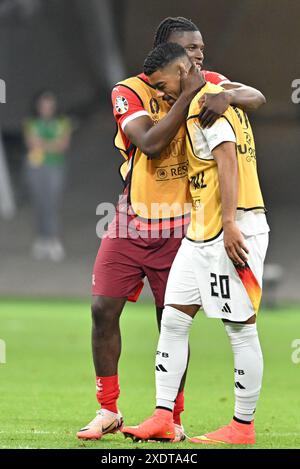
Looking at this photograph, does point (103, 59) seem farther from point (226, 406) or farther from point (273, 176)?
point (226, 406)

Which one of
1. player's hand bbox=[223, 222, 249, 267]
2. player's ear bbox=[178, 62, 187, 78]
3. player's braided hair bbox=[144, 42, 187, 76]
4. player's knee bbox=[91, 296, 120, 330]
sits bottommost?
player's knee bbox=[91, 296, 120, 330]

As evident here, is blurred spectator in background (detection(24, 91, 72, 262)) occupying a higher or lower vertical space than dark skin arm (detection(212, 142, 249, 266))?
higher

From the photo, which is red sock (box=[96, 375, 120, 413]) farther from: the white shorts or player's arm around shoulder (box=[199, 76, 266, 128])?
player's arm around shoulder (box=[199, 76, 266, 128])

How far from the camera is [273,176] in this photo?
2548cm

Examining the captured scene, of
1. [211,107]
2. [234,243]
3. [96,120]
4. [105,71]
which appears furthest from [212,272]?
[96,120]

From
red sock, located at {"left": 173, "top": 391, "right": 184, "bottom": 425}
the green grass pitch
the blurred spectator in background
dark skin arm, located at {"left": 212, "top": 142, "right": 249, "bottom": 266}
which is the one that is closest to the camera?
dark skin arm, located at {"left": 212, "top": 142, "right": 249, "bottom": 266}

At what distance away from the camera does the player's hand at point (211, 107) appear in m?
6.05

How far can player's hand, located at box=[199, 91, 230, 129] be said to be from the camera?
19.9 feet

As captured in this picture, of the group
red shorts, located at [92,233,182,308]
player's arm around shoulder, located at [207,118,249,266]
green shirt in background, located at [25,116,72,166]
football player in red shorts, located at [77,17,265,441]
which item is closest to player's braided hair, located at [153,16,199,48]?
football player in red shorts, located at [77,17,265,441]

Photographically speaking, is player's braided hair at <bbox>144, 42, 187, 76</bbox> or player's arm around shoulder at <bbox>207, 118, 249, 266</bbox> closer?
player's arm around shoulder at <bbox>207, 118, 249, 266</bbox>

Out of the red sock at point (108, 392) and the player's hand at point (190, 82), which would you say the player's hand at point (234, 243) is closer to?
the player's hand at point (190, 82)

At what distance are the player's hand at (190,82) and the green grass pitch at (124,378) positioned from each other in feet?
6.65

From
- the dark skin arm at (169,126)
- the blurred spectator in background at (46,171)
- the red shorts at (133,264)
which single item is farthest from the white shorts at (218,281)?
the blurred spectator in background at (46,171)

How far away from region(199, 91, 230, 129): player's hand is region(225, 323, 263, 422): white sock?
117 cm
